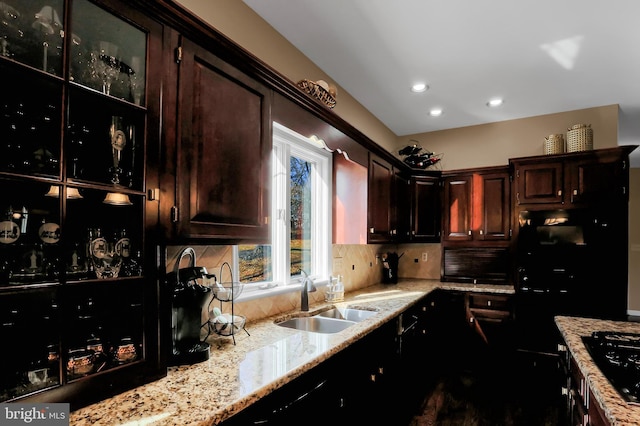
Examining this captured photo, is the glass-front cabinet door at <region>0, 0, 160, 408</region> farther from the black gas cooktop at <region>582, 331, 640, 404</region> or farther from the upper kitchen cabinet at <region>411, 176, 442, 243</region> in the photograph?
the upper kitchen cabinet at <region>411, 176, 442, 243</region>

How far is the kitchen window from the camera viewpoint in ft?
8.05

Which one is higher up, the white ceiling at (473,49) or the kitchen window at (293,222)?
the white ceiling at (473,49)

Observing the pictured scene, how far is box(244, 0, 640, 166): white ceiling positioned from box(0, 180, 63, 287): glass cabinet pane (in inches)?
68.1

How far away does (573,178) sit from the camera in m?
3.46

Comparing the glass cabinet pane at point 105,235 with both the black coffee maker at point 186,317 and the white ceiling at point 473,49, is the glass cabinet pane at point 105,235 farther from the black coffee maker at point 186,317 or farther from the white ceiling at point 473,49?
the white ceiling at point 473,49

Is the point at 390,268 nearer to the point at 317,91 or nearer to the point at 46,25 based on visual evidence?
the point at 317,91

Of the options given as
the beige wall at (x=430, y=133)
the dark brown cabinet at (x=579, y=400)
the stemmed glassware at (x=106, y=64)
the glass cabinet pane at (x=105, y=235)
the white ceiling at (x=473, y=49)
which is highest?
the white ceiling at (x=473, y=49)

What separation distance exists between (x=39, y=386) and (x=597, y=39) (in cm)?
356

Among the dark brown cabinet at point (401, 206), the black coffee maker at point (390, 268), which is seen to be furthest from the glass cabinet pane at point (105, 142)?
the black coffee maker at point (390, 268)

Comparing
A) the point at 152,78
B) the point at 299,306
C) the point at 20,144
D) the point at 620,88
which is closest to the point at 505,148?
the point at 620,88

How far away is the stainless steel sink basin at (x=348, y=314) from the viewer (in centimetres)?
267

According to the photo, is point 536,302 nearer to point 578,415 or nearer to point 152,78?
point 578,415

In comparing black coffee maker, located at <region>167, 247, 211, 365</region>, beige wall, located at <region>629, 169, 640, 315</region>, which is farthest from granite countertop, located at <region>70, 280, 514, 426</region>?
beige wall, located at <region>629, 169, 640, 315</region>

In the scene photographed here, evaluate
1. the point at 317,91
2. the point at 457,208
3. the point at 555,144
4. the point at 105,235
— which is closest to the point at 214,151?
the point at 105,235
